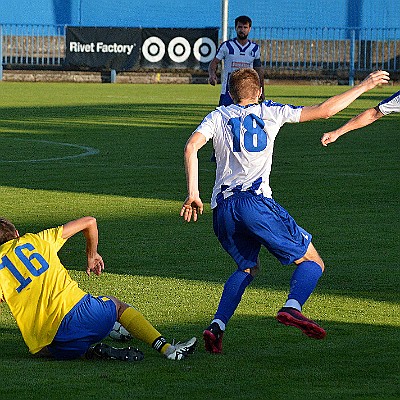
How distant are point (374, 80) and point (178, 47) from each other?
1509 inches

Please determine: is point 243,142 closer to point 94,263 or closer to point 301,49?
point 94,263

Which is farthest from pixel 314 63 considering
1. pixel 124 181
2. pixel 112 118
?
pixel 124 181

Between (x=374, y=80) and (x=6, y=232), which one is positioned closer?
(x=6, y=232)

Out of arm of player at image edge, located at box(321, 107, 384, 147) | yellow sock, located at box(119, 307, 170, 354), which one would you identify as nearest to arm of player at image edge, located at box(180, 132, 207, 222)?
yellow sock, located at box(119, 307, 170, 354)

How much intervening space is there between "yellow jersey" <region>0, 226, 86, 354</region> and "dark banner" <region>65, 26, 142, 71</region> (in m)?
39.2

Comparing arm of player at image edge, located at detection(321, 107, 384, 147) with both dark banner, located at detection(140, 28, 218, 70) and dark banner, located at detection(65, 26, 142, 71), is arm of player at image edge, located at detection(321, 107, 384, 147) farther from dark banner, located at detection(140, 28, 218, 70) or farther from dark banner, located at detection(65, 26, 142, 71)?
dark banner, located at detection(65, 26, 142, 71)

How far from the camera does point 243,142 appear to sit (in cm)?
714

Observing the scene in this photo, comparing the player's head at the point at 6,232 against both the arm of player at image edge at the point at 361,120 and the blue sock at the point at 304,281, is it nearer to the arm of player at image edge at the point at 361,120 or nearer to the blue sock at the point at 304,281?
the blue sock at the point at 304,281

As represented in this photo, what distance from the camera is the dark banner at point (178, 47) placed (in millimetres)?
45094

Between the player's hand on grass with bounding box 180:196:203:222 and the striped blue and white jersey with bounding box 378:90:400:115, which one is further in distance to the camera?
the striped blue and white jersey with bounding box 378:90:400:115

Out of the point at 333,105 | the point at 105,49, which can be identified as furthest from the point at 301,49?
the point at 333,105

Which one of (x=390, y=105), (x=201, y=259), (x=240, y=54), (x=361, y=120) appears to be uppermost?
(x=240, y=54)

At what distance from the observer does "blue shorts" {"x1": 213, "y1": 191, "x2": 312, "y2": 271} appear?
7062 mm

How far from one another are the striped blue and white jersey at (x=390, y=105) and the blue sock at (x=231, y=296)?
1915 mm
